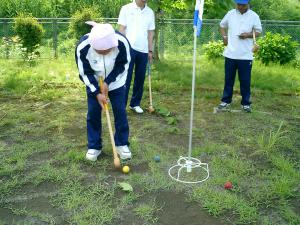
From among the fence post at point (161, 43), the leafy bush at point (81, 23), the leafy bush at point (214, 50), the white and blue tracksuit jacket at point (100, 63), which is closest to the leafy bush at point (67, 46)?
the leafy bush at point (81, 23)

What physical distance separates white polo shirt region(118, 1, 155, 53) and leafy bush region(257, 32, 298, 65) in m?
4.96

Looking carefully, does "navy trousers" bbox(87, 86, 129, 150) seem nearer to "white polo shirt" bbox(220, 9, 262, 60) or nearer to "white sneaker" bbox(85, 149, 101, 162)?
"white sneaker" bbox(85, 149, 101, 162)

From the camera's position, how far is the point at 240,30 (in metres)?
5.71

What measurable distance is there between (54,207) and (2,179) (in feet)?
2.80

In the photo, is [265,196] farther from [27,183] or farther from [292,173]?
[27,183]

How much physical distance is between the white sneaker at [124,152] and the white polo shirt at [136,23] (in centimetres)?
170

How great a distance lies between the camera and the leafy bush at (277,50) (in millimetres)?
9594

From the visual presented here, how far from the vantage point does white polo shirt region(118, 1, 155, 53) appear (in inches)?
215

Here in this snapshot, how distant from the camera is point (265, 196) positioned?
3711 mm

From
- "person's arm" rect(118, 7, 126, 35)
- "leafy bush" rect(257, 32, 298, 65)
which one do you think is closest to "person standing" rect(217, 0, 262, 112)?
"person's arm" rect(118, 7, 126, 35)

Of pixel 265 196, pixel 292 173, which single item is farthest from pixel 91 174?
pixel 292 173

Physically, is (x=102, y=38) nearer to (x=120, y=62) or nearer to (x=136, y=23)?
(x=120, y=62)

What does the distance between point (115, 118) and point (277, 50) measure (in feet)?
Answer: 21.6

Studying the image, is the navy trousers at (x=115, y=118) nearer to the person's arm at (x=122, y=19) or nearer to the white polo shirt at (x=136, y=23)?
the white polo shirt at (x=136, y=23)
